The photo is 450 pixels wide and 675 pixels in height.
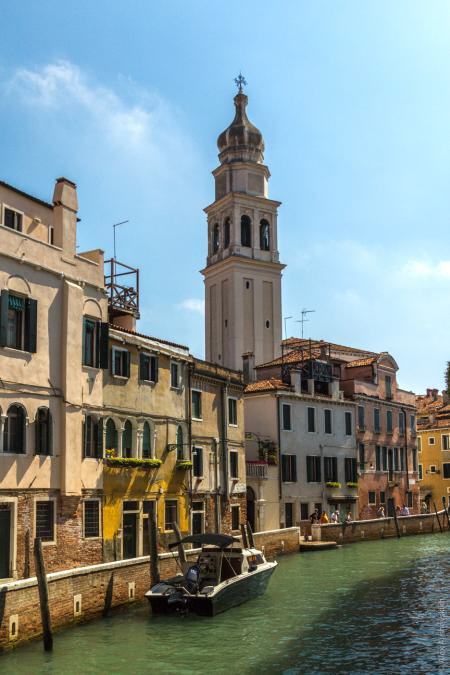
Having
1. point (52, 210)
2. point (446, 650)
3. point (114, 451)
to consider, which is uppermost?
point (52, 210)

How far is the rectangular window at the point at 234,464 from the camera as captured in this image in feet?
113

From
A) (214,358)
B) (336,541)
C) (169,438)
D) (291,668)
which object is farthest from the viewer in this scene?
(214,358)

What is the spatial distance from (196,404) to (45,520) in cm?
1034

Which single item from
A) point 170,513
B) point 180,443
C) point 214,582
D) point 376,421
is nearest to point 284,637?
point 214,582

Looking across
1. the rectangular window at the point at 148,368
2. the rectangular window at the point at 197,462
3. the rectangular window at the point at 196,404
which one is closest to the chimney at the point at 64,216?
the rectangular window at the point at 148,368

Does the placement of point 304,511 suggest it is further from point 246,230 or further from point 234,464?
point 246,230

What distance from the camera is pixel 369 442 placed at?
49.7 m

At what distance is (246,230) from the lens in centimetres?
6356

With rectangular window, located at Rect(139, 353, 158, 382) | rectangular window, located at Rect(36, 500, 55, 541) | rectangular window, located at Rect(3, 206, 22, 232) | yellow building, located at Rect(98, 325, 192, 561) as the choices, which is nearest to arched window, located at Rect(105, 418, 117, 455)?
yellow building, located at Rect(98, 325, 192, 561)

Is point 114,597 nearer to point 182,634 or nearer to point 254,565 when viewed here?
point 182,634

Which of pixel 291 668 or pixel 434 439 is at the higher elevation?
pixel 434 439

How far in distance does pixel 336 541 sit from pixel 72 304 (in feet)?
70.9

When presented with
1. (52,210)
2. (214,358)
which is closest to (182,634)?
(52,210)

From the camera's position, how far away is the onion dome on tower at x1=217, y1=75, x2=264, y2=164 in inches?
2544
